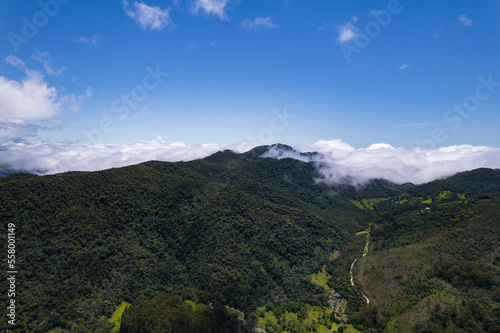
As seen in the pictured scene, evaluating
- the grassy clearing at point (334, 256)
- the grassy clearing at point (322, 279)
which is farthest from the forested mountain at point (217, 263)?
the grassy clearing at point (334, 256)

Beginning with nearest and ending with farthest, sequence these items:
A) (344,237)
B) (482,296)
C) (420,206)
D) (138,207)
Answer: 1. (482,296)
2. (138,207)
3. (344,237)
4. (420,206)

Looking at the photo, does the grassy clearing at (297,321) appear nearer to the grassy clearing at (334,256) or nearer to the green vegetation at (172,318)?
the green vegetation at (172,318)

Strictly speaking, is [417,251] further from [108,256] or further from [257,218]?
[108,256]

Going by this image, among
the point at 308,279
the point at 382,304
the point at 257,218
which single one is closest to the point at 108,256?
the point at 257,218

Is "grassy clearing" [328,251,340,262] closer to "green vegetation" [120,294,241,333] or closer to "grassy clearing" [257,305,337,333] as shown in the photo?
"grassy clearing" [257,305,337,333]

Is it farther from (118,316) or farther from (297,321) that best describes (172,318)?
(297,321)

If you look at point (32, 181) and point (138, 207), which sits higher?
point (32, 181)

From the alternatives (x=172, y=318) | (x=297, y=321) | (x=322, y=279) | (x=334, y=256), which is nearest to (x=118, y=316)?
(x=172, y=318)
